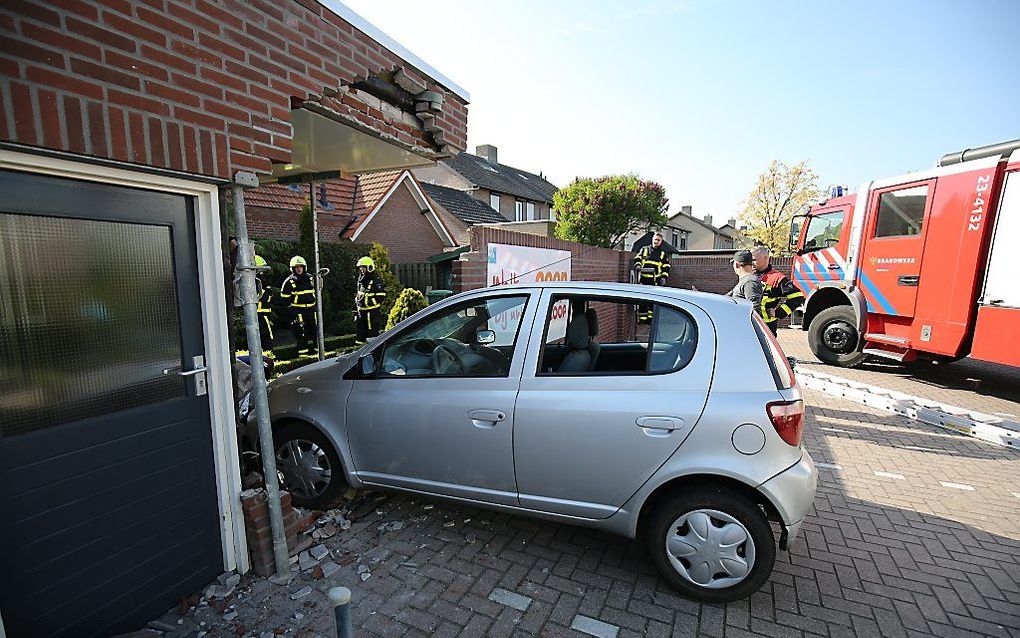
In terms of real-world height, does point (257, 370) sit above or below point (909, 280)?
below

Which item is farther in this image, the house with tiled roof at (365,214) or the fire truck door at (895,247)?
the house with tiled roof at (365,214)

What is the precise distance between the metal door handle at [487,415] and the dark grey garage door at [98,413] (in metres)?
1.49

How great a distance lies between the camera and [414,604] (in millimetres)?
2475

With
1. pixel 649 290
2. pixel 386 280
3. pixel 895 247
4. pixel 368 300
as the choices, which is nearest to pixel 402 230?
pixel 386 280

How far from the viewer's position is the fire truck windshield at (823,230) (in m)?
7.67

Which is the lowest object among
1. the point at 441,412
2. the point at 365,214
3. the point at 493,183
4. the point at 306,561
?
the point at 306,561

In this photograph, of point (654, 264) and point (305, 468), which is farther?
point (654, 264)

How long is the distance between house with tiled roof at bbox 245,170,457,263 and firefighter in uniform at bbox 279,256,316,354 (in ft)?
19.3

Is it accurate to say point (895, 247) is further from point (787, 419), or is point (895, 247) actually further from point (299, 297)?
point (299, 297)

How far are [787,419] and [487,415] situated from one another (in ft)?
5.29

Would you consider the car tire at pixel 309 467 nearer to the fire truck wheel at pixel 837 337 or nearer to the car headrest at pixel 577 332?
the car headrest at pixel 577 332

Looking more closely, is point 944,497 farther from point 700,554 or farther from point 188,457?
point 188,457

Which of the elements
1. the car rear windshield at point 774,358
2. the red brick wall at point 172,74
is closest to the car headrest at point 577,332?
the car rear windshield at point 774,358

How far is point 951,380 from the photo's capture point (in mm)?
7090
